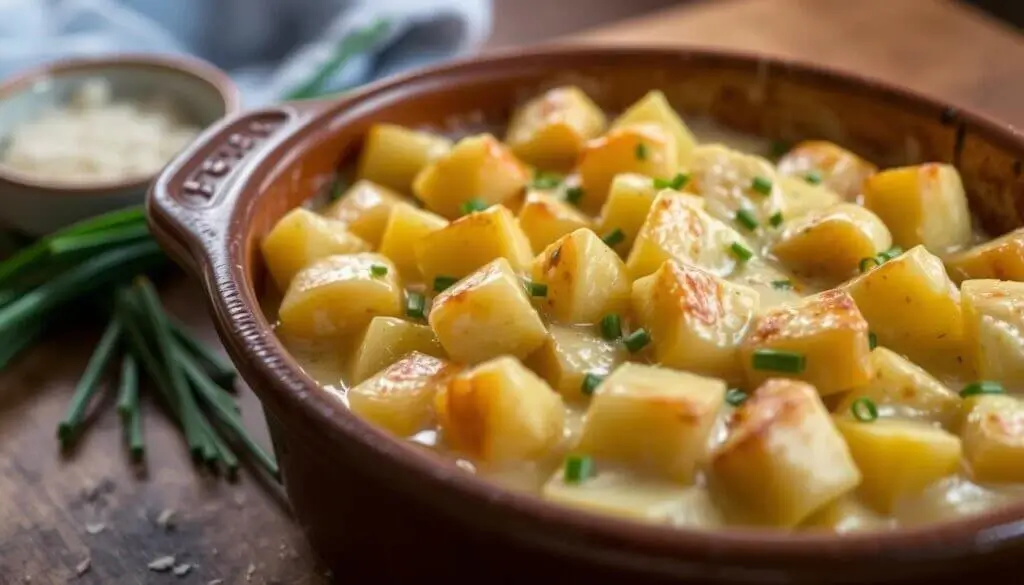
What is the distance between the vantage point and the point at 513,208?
1.84 metres

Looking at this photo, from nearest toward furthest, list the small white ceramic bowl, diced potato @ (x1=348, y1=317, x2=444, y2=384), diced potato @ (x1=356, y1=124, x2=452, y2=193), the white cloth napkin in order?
1. diced potato @ (x1=348, y1=317, x2=444, y2=384)
2. diced potato @ (x1=356, y1=124, x2=452, y2=193)
3. the small white ceramic bowl
4. the white cloth napkin

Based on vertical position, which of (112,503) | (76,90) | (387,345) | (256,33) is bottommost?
(112,503)

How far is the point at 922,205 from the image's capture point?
1693 mm

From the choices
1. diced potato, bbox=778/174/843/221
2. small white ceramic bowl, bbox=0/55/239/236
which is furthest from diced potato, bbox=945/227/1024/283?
small white ceramic bowl, bbox=0/55/239/236

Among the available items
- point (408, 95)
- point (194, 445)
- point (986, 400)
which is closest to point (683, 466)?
point (986, 400)

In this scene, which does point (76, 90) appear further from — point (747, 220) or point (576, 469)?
point (576, 469)

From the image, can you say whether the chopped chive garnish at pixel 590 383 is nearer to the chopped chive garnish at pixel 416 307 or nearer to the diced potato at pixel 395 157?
the chopped chive garnish at pixel 416 307

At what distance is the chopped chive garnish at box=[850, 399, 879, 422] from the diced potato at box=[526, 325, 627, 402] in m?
0.29

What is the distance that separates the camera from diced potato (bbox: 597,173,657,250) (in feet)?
5.51

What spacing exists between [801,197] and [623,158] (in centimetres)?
29

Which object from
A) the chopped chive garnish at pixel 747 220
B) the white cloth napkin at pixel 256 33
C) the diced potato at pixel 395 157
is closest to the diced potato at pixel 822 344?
the chopped chive garnish at pixel 747 220

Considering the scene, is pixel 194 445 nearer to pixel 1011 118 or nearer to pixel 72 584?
pixel 72 584

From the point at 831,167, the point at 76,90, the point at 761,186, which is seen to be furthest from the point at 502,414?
the point at 76,90

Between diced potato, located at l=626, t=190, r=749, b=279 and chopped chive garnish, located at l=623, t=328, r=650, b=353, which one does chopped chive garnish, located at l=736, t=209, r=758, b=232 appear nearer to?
diced potato, located at l=626, t=190, r=749, b=279
